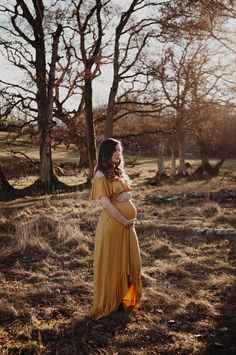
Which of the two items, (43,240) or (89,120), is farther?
(89,120)

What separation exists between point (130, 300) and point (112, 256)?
2.64ft

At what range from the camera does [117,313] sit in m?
5.92

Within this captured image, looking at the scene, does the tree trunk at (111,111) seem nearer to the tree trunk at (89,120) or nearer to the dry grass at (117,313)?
the tree trunk at (89,120)

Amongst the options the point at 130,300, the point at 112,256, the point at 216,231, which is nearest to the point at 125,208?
the point at 112,256

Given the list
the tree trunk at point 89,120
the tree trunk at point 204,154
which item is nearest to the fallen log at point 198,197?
the tree trunk at point 89,120

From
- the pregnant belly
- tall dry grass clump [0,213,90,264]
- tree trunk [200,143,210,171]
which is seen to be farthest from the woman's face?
tree trunk [200,143,210,171]

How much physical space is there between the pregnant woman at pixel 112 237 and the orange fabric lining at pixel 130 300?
177 mm

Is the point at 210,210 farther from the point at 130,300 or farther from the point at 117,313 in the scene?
the point at 117,313

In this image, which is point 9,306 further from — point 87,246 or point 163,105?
point 163,105

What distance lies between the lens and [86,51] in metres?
24.3

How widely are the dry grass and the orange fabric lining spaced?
12 centimetres

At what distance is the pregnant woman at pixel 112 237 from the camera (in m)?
5.63

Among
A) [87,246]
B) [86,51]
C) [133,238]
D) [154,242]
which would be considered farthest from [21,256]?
[86,51]

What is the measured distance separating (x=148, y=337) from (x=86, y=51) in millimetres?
21099
